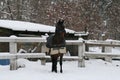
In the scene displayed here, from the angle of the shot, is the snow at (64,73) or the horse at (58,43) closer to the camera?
the snow at (64,73)

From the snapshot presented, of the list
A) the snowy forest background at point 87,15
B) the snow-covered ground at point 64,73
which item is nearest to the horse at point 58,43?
the snow-covered ground at point 64,73

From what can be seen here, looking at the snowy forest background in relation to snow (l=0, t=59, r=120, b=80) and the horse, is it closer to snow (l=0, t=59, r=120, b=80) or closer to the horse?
snow (l=0, t=59, r=120, b=80)

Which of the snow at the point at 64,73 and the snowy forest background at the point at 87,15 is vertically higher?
the snowy forest background at the point at 87,15

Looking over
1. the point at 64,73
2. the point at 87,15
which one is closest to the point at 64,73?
the point at 64,73

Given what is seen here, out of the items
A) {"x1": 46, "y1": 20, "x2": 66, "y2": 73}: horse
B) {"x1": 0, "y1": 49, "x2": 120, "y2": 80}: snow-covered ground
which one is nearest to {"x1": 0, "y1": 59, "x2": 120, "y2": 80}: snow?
{"x1": 0, "y1": 49, "x2": 120, "y2": 80}: snow-covered ground

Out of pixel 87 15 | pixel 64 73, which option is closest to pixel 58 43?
pixel 64 73

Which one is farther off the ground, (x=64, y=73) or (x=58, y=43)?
(x=58, y=43)

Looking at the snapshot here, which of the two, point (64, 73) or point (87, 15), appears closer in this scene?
point (64, 73)

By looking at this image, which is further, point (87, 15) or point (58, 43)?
point (87, 15)

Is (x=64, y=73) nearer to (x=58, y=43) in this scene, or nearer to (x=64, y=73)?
(x=64, y=73)

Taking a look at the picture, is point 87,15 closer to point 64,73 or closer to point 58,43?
point 58,43

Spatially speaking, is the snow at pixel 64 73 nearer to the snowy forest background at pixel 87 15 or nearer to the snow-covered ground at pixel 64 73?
the snow-covered ground at pixel 64 73

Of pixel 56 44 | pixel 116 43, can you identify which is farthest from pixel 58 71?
pixel 116 43

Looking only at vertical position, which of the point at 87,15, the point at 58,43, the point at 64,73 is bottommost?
the point at 64,73
